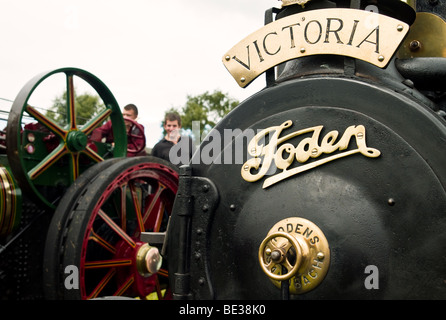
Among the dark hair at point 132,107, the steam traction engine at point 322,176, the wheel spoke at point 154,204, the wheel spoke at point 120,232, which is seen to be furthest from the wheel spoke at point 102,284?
the dark hair at point 132,107

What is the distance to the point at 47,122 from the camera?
3.33 meters

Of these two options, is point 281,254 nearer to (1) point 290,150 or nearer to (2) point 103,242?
(1) point 290,150

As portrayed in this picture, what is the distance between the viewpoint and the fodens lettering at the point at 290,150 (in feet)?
5.10

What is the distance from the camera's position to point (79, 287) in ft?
9.94

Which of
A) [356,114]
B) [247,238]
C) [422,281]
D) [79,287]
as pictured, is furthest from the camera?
[79,287]

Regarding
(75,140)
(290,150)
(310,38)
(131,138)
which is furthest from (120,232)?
(310,38)

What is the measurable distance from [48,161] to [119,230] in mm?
688

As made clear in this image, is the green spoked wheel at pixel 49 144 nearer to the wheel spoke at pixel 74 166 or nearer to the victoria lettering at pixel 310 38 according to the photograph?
the wheel spoke at pixel 74 166

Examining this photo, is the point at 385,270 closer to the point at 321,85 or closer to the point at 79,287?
the point at 321,85

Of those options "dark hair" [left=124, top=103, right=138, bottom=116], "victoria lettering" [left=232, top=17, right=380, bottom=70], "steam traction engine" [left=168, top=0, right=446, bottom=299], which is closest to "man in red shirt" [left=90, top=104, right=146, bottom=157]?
"dark hair" [left=124, top=103, right=138, bottom=116]

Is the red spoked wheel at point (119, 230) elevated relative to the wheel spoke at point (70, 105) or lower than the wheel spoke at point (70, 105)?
lower

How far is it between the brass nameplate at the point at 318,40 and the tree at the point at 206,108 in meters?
25.1

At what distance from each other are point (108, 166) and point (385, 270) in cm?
235
